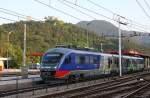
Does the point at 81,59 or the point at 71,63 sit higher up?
the point at 81,59

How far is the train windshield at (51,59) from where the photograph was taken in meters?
33.5

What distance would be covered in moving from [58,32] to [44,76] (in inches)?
4644

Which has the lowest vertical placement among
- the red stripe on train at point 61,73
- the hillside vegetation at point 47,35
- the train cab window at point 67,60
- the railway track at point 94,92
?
the railway track at point 94,92

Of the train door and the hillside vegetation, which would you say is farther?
the hillside vegetation

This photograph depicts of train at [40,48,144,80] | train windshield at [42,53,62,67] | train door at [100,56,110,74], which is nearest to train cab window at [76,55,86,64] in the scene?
train at [40,48,144,80]

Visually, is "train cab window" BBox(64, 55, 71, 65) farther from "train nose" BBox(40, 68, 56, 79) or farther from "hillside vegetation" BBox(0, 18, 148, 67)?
"hillside vegetation" BBox(0, 18, 148, 67)

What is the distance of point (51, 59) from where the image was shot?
3397cm

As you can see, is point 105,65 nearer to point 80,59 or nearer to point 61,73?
point 80,59

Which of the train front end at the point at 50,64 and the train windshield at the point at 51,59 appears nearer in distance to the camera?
the train front end at the point at 50,64

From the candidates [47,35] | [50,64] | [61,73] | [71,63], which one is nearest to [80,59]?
[71,63]

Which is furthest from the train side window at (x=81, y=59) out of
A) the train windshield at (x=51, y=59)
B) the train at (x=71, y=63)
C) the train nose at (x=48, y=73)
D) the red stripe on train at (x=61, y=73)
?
the train nose at (x=48, y=73)

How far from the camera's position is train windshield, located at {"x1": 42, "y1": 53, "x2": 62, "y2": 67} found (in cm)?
3355

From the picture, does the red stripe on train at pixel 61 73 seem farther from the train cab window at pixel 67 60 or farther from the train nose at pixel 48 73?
the train cab window at pixel 67 60

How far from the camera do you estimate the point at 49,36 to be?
155 m
